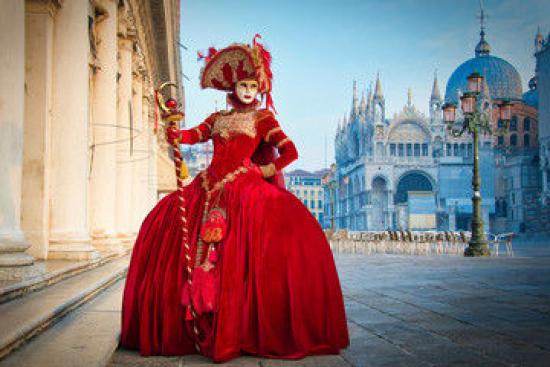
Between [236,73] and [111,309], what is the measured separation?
1861 millimetres

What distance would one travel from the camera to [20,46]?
3.94 metres

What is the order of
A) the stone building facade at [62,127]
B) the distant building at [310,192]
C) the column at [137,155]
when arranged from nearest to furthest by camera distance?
1. the stone building facade at [62,127]
2. the column at [137,155]
3. the distant building at [310,192]

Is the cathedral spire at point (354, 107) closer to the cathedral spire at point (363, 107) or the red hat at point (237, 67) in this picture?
the cathedral spire at point (363, 107)

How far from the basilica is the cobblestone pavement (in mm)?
49097

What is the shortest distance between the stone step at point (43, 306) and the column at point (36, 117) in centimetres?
92

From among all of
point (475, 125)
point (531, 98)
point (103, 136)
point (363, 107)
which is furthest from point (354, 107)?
point (103, 136)

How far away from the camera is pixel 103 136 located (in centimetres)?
821

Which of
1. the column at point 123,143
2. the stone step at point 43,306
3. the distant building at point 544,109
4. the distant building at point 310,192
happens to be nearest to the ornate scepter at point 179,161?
the stone step at point 43,306

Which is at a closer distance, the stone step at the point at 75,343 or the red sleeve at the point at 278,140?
the stone step at the point at 75,343

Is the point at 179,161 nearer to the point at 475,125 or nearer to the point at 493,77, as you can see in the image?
the point at 475,125

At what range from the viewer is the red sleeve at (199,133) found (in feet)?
11.5

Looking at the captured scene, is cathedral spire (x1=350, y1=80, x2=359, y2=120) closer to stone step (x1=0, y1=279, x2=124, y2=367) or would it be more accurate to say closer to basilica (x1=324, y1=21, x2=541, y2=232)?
basilica (x1=324, y1=21, x2=541, y2=232)

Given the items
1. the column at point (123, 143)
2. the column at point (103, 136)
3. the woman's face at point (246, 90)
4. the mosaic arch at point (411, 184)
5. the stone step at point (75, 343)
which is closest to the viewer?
the stone step at point (75, 343)

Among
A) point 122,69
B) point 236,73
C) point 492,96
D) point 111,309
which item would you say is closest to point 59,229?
point 111,309
